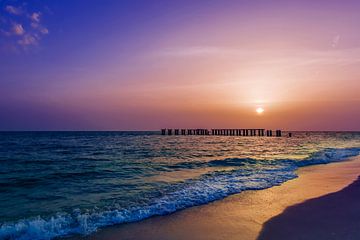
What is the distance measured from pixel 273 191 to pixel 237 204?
2.54 metres

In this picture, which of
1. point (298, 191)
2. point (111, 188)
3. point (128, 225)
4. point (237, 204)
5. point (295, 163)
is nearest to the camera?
point (128, 225)

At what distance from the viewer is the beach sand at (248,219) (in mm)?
6363

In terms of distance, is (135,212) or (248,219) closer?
(248,219)

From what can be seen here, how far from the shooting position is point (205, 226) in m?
6.93

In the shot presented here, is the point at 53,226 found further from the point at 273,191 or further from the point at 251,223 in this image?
the point at 273,191

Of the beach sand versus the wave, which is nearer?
the beach sand

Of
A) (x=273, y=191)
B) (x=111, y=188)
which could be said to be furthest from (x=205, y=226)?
(x=111, y=188)

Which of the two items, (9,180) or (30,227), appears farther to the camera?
(9,180)

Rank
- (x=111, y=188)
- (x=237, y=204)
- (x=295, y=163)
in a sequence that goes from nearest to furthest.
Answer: (x=237, y=204) → (x=111, y=188) → (x=295, y=163)

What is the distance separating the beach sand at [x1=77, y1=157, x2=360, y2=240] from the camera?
6363mm

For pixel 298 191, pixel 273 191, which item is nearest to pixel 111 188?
pixel 273 191

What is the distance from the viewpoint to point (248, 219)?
23.9 ft

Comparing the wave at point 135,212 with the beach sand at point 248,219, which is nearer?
the beach sand at point 248,219

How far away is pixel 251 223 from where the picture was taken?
6.96 m
